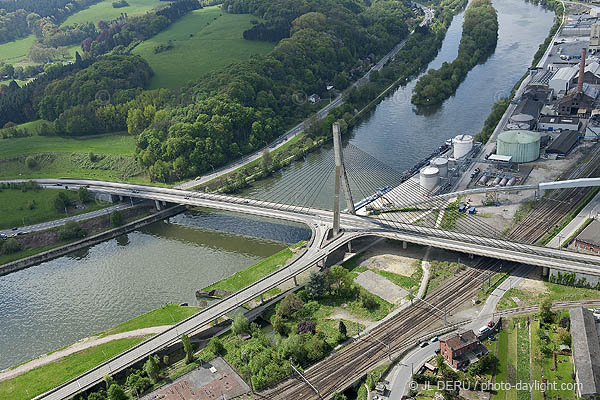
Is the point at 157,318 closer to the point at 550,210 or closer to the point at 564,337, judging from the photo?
the point at 564,337

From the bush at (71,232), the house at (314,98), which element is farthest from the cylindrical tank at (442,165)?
the bush at (71,232)

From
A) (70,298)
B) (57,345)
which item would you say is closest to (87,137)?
(70,298)

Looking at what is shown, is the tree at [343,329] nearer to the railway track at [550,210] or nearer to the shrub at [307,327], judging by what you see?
the shrub at [307,327]

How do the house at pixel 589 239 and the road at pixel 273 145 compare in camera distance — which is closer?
the house at pixel 589 239

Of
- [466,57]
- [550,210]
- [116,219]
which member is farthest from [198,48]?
[550,210]

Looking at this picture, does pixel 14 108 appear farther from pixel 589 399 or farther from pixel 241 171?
pixel 589 399

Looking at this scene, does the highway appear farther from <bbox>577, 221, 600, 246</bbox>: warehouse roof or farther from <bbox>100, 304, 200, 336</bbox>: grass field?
<bbox>577, 221, 600, 246</bbox>: warehouse roof
